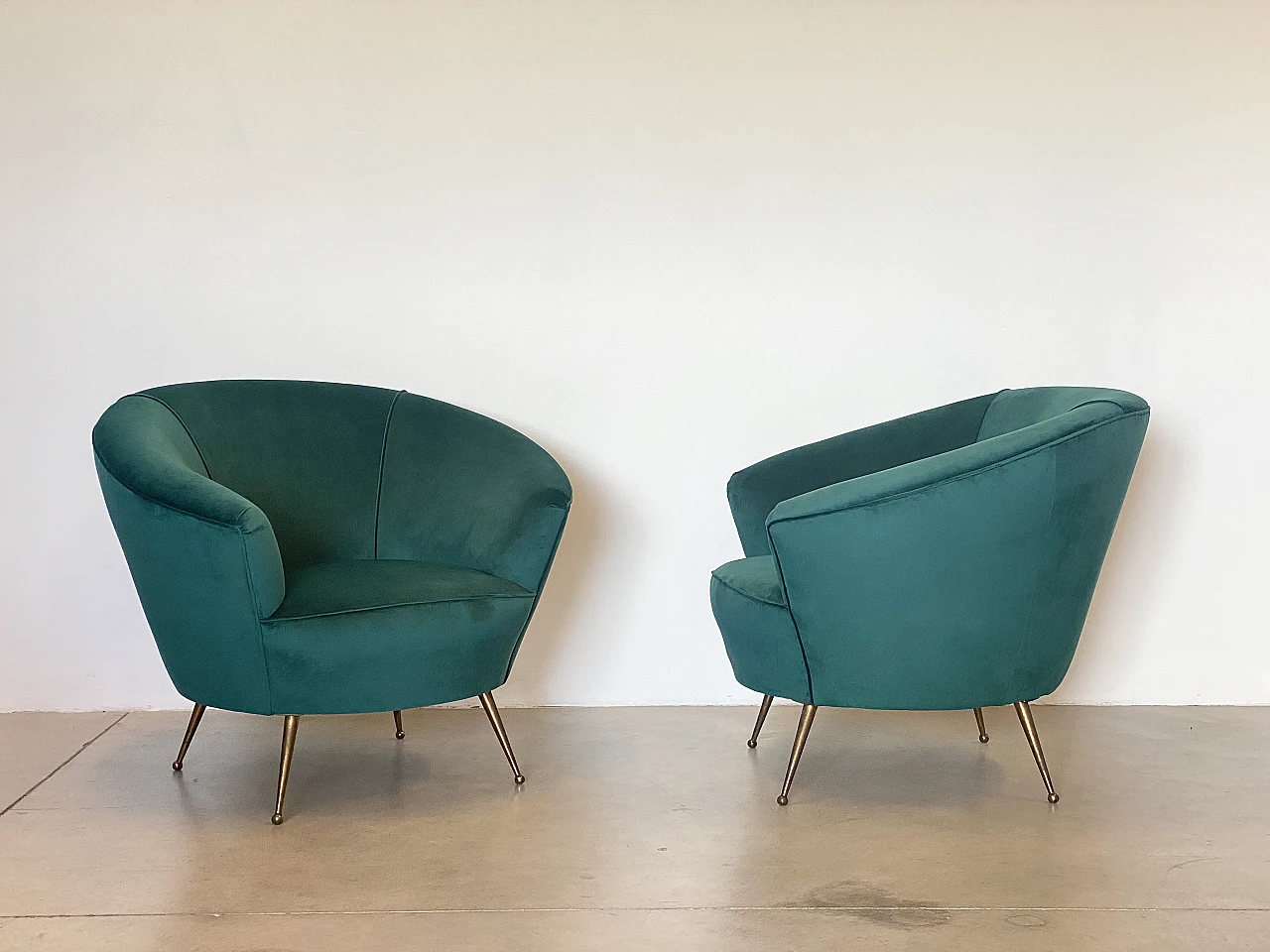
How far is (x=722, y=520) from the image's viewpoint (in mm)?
3430

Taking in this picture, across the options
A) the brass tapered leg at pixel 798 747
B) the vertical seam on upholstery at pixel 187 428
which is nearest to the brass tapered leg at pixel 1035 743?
the brass tapered leg at pixel 798 747

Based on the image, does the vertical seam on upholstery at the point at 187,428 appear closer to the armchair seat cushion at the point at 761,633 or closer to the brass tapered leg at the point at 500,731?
the brass tapered leg at the point at 500,731

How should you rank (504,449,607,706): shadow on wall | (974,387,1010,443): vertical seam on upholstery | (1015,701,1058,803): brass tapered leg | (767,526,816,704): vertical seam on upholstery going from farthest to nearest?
(504,449,607,706): shadow on wall → (974,387,1010,443): vertical seam on upholstery → (1015,701,1058,803): brass tapered leg → (767,526,816,704): vertical seam on upholstery

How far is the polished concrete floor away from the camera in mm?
1884

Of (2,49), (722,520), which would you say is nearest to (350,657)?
(722,520)

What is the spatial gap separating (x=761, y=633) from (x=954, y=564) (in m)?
0.44

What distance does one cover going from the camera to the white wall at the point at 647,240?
330cm

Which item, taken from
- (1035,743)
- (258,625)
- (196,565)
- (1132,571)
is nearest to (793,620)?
(1035,743)

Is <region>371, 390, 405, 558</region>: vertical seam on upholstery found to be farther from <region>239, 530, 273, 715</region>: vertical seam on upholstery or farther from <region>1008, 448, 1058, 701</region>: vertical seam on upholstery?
<region>1008, 448, 1058, 701</region>: vertical seam on upholstery

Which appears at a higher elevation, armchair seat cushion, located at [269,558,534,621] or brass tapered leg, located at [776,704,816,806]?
armchair seat cushion, located at [269,558,534,621]

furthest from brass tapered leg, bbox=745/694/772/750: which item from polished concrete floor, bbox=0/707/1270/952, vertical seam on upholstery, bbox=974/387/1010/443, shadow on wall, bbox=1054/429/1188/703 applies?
shadow on wall, bbox=1054/429/1188/703

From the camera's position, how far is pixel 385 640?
7.87 ft

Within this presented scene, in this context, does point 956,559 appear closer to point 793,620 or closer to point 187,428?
point 793,620

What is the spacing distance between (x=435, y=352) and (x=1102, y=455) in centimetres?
184
